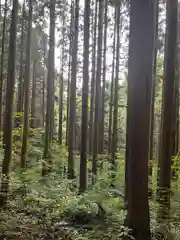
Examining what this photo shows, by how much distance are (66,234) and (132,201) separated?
2.13 m

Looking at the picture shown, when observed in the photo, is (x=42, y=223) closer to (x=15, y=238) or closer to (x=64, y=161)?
(x=15, y=238)

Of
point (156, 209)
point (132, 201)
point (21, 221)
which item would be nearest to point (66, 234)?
point (21, 221)

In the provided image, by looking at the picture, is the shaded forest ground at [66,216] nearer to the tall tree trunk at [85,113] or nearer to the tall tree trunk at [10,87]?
the tall tree trunk at [85,113]

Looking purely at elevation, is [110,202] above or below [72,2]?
below

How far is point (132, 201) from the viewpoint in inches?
214

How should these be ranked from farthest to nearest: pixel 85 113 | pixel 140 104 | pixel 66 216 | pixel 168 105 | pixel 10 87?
pixel 85 113 → pixel 10 87 → pixel 168 105 → pixel 66 216 → pixel 140 104

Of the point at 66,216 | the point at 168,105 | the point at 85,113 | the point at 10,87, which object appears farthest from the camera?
the point at 85,113

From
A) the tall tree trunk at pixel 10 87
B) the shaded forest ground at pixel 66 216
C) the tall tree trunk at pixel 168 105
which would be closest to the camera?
the shaded forest ground at pixel 66 216

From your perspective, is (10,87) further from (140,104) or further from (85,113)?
(140,104)

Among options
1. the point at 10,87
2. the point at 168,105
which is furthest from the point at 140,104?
the point at 10,87

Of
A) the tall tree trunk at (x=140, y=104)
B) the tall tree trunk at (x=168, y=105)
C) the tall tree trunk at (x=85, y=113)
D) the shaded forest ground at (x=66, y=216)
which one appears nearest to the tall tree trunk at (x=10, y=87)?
the shaded forest ground at (x=66, y=216)

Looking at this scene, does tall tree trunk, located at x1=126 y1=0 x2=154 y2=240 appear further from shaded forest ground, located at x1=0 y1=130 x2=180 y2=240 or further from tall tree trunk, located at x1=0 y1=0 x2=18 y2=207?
tall tree trunk, located at x1=0 y1=0 x2=18 y2=207

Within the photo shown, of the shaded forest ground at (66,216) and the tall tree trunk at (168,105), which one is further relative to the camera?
the tall tree trunk at (168,105)

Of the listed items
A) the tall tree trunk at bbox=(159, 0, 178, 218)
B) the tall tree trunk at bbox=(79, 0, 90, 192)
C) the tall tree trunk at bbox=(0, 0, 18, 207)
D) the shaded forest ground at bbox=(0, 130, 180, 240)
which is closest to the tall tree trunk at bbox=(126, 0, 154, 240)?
the shaded forest ground at bbox=(0, 130, 180, 240)
